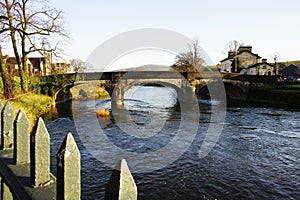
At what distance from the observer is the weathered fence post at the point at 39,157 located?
1.62 m

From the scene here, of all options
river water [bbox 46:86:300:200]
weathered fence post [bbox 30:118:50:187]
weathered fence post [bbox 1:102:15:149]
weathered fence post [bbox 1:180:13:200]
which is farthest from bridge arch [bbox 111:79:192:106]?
weathered fence post [bbox 30:118:50:187]

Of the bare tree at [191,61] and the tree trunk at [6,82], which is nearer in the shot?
the tree trunk at [6,82]

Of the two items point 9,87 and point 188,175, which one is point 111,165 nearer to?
point 188,175

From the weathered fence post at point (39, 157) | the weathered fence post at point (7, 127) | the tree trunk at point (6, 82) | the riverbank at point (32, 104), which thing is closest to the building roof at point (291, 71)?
the riverbank at point (32, 104)

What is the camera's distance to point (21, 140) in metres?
1.99

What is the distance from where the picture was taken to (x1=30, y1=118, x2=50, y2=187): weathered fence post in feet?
5.31

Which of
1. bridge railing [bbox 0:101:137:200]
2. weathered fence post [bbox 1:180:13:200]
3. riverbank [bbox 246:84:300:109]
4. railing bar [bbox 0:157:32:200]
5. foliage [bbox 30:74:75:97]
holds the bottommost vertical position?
riverbank [bbox 246:84:300:109]

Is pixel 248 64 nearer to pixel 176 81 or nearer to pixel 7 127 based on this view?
pixel 176 81

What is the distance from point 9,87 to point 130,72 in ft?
54.8

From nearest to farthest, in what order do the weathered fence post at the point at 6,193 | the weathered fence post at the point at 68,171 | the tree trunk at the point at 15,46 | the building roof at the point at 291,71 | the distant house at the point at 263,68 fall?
the weathered fence post at the point at 68,171 < the weathered fence post at the point at 6,193 < the tree trunk at the point at 15,46 < the distant house at the point at 263,68 < the building roof at the point at 291,71

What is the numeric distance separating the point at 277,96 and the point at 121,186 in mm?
33458

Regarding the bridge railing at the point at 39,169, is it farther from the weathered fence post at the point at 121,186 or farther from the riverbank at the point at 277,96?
the riverbank at the point at 277,96

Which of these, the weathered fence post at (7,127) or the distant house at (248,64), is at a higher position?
the distant house at (248,64)

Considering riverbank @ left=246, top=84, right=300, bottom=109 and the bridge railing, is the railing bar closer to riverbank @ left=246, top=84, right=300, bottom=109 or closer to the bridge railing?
the bridge railing
